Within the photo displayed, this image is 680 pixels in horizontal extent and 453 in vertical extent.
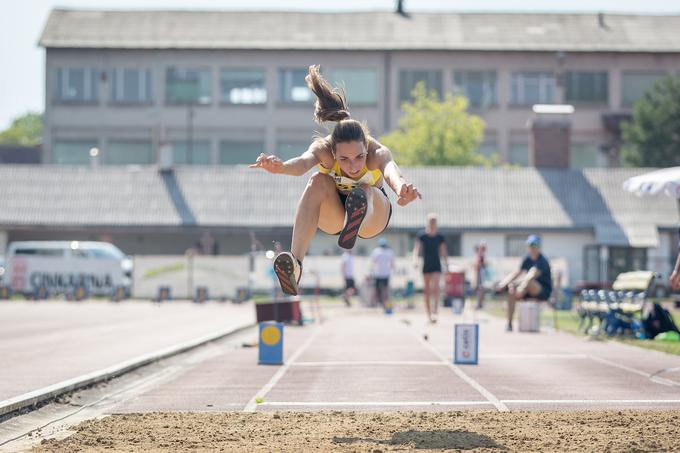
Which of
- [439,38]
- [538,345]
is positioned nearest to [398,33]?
[439,38]

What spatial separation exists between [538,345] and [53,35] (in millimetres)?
53980

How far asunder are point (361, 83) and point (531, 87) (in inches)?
383

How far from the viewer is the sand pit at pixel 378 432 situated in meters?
7.51

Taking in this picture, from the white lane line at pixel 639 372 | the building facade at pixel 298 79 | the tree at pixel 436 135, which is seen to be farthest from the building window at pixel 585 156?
the white lane line at pixel 639 372

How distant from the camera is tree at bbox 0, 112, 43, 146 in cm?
12694

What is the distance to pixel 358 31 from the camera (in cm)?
6644

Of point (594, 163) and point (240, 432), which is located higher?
point (594, 163)

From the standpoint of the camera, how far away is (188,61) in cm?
6588

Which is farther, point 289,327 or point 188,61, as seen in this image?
point 188,61

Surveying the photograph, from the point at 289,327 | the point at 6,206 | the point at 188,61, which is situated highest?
the point at 188,61

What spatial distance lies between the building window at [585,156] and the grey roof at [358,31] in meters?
5.58

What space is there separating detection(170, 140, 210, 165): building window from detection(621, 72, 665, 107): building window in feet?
78.6

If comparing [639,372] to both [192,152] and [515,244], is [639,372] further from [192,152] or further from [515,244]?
[192,152]

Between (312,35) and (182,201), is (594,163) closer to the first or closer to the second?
(312,35)
